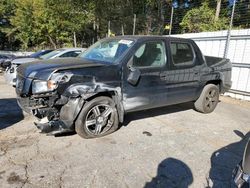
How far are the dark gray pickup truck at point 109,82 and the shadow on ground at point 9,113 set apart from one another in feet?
3.14

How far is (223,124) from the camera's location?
5.53 metres

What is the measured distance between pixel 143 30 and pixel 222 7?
197 inches

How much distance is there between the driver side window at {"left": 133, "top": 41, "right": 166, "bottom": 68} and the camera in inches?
183

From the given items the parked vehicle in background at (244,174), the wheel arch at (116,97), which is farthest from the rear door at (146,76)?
the parked vehicle in background at (244,174)

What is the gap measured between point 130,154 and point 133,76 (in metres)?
1.44

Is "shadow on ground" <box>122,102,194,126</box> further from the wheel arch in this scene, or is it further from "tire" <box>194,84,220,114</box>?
the wheel arch

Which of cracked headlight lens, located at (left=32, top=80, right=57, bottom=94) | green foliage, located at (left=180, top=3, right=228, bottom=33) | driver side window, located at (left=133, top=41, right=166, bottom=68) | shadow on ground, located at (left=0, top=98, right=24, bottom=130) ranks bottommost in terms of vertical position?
shadow on ground, located at (left=0, top=98, right=24, bottom=130)

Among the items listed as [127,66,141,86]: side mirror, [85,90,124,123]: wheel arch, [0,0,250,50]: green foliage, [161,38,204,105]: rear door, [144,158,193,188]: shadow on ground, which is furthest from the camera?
[0,0,250,50]: green foliage

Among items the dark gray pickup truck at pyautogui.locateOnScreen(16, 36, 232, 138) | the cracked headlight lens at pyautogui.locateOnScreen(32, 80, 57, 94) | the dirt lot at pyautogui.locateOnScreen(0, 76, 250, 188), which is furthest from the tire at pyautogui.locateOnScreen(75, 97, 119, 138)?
the cracked headlight lens at pyautogui.locateOnScreen(32, 80, 57, 94)

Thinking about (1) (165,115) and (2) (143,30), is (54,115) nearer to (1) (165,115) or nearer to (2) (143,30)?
(1) (165,115)

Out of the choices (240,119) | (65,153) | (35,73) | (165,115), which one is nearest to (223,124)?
(240,119)

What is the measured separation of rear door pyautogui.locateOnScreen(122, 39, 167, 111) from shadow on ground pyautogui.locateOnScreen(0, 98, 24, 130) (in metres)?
2.47

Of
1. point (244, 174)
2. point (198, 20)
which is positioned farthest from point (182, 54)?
point (198, 20)

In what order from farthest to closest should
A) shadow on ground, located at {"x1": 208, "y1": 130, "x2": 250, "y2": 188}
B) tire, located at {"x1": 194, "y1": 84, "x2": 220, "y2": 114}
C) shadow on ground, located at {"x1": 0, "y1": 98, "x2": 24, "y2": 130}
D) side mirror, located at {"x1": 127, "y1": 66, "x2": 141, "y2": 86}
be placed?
tire, located at {"x1": 194, "y1": 84, "x2": 220, "y2": 114}, shadow on ground, located at {"x1": 0, "y1": 98, "x2": 24, "y2": 130}, side mirror, located at {"x1": 127, "y1": 66, "x2": 141, "y2": 86}, shadow on ground, located at {"x1": 208, "y1": 130, "x2": 250, "y2": 188}
